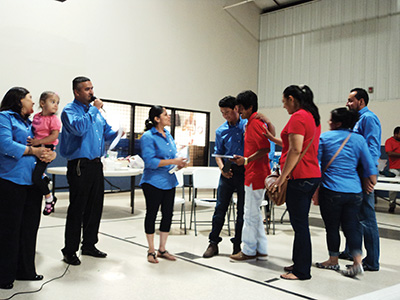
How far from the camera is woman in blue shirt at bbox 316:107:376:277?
3543mm

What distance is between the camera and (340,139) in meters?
3.59

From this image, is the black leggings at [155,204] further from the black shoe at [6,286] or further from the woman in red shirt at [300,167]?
the black shoe at [6,286]

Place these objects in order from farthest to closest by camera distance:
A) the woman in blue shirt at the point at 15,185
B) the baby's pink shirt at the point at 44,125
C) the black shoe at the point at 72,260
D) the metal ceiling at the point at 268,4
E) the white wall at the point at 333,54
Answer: the metal ceiling at the point at 268,4 → the white wall at the point at 333,54 → the black shoe at the point at 72,260 → the baby's pink shirt at the point at 44,125 → the woman in blue shirt at the point at 15,185

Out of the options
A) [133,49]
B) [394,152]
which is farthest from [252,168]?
[133,49]

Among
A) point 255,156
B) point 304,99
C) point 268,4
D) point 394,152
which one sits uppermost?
point 268,4

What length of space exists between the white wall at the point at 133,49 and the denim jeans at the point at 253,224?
20.3ft

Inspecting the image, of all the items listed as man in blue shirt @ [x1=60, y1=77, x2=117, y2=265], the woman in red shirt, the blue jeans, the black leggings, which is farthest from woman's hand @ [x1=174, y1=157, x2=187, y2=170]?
the blue jeans

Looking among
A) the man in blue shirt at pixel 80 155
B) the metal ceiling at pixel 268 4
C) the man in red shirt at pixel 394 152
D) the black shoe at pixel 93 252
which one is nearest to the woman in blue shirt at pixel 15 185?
the man in blue shirt at pixel 80 155

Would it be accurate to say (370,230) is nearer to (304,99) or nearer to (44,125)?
(304,99)

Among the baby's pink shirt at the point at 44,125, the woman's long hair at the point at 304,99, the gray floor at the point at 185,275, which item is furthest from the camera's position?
the woman's long hair at the point at 304,99

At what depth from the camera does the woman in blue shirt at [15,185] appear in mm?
2938

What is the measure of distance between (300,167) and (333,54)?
8.96 metres

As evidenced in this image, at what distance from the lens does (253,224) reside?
3.85 meters

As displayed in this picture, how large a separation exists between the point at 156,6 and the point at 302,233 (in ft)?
27.8
